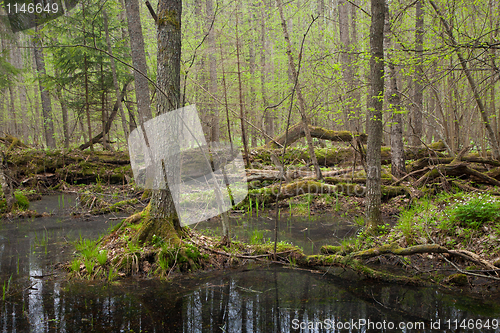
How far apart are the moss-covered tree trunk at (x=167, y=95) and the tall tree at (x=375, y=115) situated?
2.95 meters

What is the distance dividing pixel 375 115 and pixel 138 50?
7.08 meters

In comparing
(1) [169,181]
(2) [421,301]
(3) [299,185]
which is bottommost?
(2) [421,301]

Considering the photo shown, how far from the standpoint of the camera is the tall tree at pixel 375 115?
467 centimetres

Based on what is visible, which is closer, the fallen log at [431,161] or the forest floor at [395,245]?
the forest floor at [395,245]

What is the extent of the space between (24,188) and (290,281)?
976cm

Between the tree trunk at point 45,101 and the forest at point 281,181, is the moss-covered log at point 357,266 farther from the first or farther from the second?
the tree trunk at point 45,101

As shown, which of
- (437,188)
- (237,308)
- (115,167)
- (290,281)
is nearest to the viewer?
(237,308)

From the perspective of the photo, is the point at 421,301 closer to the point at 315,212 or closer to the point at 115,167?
the point at 315,212

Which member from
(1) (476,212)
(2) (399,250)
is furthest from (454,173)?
(2) (399,250)

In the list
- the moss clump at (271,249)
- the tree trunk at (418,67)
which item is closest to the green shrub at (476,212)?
the tree trunk at (418,67)

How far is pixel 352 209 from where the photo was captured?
26.2 feet

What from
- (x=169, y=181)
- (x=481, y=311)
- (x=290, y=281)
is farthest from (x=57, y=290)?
(x=481, y=311)

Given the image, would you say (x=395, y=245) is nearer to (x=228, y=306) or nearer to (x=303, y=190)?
(x=228, y=306)

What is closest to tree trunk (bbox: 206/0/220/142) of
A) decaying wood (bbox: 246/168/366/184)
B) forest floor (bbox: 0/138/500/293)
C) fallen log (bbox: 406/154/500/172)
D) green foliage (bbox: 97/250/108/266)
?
decaying wood (bbox: 246/168/366/184)
